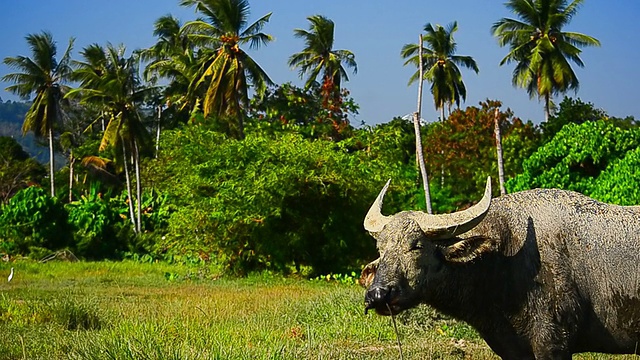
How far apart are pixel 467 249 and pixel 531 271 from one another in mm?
368

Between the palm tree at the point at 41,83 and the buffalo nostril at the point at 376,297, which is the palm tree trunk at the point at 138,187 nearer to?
the palm tree at the point at 41,83

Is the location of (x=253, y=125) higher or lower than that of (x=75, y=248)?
higher

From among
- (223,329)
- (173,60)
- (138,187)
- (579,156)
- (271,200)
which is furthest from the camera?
(173,60)

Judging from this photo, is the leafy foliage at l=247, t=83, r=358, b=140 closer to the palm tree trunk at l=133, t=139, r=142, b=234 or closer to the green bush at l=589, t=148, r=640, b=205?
the palm tree trunk at l=133, t=139, r=142, b=234

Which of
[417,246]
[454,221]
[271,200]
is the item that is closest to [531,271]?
[454,221]

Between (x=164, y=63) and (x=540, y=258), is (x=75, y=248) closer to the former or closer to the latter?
(x=164, y=63)

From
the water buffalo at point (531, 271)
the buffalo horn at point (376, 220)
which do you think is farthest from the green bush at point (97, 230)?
the water buffalo at point (531, 271)

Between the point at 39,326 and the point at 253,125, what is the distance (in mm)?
18223

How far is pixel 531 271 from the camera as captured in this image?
4.24 m

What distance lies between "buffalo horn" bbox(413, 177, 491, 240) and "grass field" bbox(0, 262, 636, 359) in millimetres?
1468

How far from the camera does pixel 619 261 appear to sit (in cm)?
425

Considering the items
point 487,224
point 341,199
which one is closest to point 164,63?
point 341,199

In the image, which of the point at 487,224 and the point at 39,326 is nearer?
the point at 487,224

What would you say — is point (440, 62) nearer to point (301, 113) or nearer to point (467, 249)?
point (301, 113)
